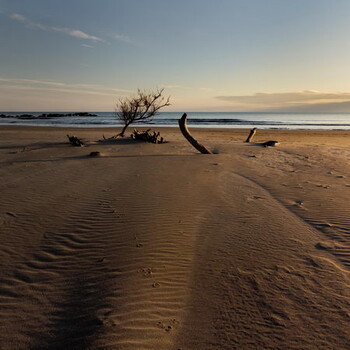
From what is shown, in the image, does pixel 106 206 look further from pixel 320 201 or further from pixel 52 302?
pixel 320 201

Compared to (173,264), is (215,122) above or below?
below

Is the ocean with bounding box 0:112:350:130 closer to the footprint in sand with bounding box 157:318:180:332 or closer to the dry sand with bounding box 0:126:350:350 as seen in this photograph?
the dry sand with bounding box 0:126:350:350

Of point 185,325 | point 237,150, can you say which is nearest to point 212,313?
point 185,325

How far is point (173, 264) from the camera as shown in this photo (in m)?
4.02

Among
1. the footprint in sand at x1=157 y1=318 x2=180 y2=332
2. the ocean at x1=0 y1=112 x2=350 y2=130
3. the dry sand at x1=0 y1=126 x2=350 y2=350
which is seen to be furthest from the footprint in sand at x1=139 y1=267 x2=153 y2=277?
the ocean at x1=0 y1=112 x2=350 y2=130

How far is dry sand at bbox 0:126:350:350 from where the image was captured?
2.85 meters

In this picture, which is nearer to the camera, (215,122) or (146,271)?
(146,271)

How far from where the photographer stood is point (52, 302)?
328 cm

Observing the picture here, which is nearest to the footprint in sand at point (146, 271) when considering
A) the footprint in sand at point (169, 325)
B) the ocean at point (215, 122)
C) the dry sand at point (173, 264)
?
the dry sand at point (173, 264)

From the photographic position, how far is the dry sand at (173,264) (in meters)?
2.85

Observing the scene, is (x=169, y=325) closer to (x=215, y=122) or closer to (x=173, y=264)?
(x=173, y=264)

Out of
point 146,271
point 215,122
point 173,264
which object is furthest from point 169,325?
point 215,122

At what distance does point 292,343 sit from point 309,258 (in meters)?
1.66

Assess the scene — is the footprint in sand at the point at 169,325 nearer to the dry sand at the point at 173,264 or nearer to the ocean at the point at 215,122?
the dry sand at the point at 173,264
